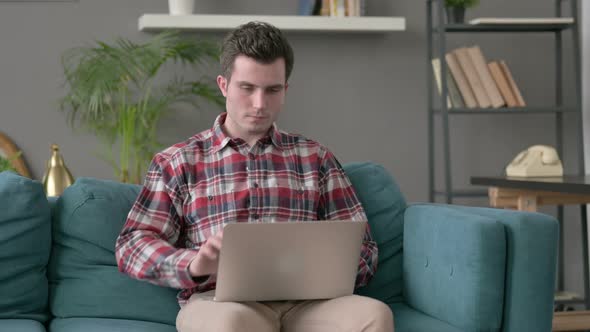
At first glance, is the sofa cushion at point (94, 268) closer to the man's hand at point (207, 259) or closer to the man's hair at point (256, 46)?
the man's hand at point (207, 259)

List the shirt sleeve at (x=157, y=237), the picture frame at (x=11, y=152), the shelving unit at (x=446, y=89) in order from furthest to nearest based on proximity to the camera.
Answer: the shelving unit at (x=446, y=89), the picture frame at (x=11, y=152), the shirt sleeve at (x=157, y=237)

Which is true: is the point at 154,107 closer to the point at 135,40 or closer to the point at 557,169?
the point at 135,40

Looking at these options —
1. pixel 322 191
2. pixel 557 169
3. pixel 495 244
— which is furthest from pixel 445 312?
pixel 557 169

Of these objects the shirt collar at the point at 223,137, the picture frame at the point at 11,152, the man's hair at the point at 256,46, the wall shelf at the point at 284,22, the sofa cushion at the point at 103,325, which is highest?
the wall shelf at the point at 284,22

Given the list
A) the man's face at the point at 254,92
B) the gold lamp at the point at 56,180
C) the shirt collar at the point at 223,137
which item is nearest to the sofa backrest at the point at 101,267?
the shirt collar at the point at 223,137

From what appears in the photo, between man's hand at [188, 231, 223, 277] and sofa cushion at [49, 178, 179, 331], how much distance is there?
0.29 m

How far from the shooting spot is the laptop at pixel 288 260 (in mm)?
1679

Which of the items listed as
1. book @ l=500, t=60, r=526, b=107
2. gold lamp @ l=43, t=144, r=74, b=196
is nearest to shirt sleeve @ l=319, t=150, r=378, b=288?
gold lamp @ l=43, t=144, r=74, b=196

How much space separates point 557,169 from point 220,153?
186 cm

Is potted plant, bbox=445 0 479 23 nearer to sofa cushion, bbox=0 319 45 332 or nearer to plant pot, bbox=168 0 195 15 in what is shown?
plant pot, bbox=168 0 195 15

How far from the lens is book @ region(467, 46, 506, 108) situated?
3.83 m

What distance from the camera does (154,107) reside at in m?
3.60

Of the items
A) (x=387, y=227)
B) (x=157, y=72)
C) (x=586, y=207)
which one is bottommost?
(x=586, y=207)

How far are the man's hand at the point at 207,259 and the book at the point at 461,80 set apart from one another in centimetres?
230
